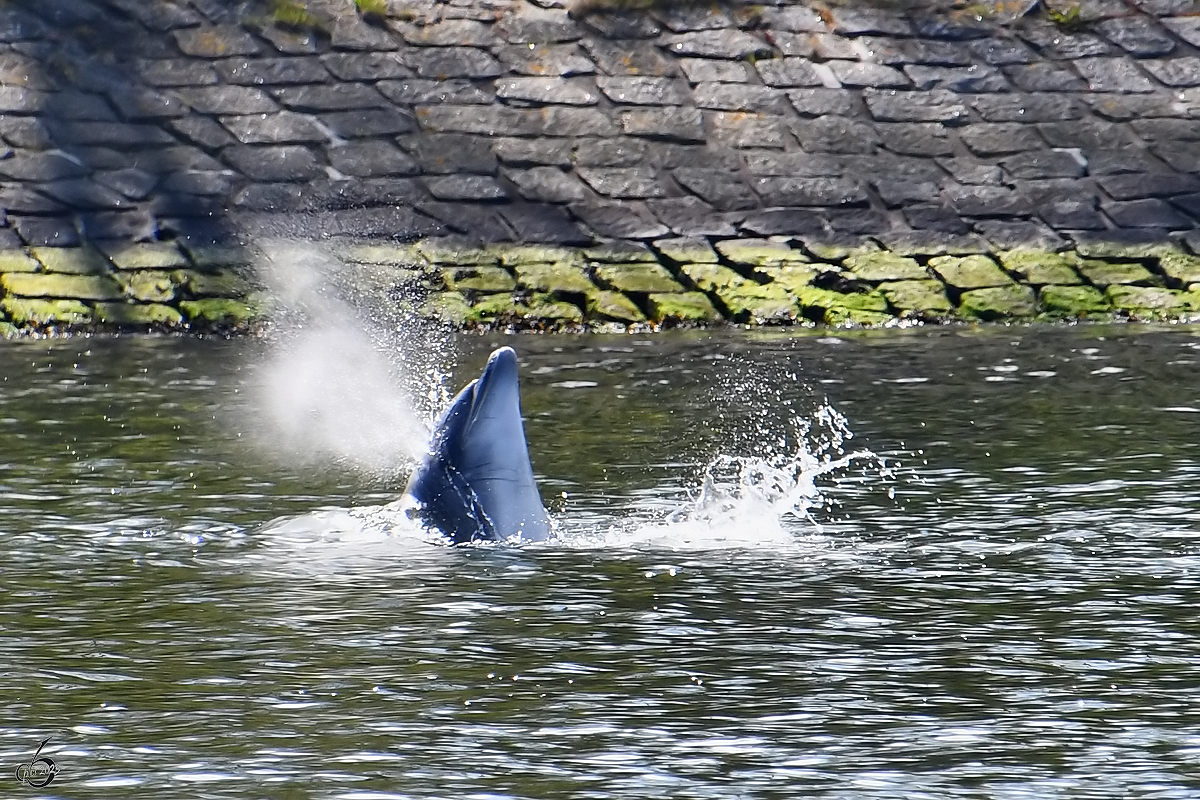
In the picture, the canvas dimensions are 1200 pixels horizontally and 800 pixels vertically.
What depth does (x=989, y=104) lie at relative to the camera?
18.1 meters

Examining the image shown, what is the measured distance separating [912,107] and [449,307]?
3.95m

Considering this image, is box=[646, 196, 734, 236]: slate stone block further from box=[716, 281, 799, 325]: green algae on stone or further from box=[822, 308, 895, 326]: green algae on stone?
box=[822, 308, 895, 326]: green algae on stone

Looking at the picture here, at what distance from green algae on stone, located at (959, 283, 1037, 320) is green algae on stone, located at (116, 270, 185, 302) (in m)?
6.03

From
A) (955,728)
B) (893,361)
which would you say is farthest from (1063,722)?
(893,361)

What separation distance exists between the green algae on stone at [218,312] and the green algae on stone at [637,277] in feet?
8.85

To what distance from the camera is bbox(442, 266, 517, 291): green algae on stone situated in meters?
17.7

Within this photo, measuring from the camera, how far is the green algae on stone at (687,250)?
17.7m

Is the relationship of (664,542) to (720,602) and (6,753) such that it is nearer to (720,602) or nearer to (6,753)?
(720,602)

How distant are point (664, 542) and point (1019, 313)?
28.7 ft

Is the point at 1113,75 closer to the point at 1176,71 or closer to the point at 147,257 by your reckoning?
the point at 1176,71

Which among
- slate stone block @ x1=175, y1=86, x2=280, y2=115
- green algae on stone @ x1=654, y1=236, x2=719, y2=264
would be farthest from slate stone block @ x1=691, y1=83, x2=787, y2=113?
slate stone block @ x1=175, y1=86, x2=280, y2=115

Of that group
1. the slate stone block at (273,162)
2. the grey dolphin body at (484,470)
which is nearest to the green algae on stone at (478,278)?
the slate stone block at (273,162)

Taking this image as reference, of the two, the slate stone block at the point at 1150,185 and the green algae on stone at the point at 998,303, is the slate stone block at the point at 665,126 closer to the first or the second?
the green algae on stone at the point at 998,303

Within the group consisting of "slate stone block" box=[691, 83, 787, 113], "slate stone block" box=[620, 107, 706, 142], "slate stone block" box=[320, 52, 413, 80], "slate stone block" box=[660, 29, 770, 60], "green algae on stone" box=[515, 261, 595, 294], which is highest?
"slate stone block" box=[320, 52, 413, 80]
